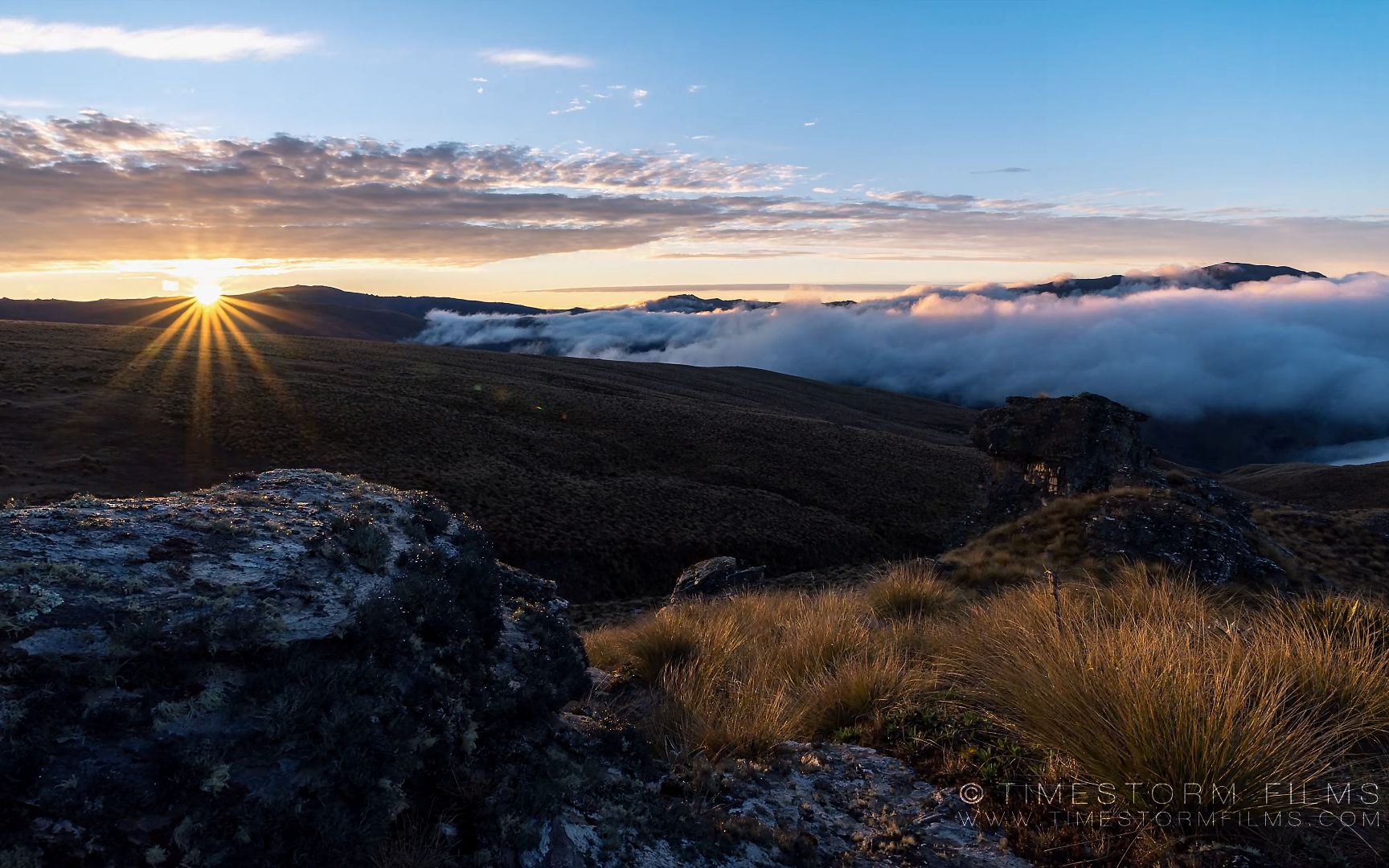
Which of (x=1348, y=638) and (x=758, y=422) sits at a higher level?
(x=1348, y=638)

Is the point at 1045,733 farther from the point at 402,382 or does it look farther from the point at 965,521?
the point at 402,382

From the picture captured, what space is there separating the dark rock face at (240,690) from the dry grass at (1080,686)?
4.99 feet

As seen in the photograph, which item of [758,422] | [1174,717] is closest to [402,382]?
[758,422]

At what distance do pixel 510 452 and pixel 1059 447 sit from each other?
1159 inches

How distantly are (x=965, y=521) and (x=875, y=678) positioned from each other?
1793 cm

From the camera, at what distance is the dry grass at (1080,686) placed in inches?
118

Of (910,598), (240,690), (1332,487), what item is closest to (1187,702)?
(240,690)

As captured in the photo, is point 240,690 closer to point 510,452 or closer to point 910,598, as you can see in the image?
point 910,598

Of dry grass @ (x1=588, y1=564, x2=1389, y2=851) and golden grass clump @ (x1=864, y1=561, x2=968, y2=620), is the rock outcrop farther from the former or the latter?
dry grass @ (x1=588, y1=564, x2=1389, y2=851)

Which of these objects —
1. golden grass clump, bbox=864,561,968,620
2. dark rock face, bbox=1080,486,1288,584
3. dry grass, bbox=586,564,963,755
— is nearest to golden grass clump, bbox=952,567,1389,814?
dry grass, bbox=586,564,963,755

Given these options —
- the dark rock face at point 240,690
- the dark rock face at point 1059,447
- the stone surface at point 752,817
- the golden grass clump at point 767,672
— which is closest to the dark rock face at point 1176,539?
the golden grass clump at point 767,672

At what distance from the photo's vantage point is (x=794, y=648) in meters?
5.71

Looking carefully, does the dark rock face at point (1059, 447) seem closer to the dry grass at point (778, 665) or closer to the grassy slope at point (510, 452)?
the grassy slope at point (510, 452)

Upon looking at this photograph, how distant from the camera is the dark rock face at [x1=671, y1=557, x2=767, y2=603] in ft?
48.4
